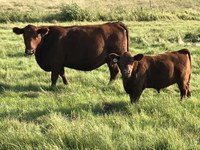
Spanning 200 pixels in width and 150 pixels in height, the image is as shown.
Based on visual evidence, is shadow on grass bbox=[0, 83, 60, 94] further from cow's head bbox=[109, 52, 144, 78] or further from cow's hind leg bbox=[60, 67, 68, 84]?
cow's head bbox=[109, 52, 144, 78]

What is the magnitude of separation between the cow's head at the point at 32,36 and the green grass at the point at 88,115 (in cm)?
91

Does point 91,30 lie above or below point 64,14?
above

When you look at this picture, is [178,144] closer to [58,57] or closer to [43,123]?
[43,123]

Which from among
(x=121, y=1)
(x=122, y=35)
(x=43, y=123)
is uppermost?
(x=122, y=35)

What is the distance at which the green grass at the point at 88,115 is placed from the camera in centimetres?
479

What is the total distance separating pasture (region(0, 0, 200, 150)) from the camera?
15.7ft

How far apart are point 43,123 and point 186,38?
1204 centimetres

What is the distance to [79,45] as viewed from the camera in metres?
8.78

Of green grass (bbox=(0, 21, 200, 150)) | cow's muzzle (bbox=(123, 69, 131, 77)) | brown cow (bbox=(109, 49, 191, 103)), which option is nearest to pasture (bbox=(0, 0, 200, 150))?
green grass (bbox=(0, 21, 200, 150))

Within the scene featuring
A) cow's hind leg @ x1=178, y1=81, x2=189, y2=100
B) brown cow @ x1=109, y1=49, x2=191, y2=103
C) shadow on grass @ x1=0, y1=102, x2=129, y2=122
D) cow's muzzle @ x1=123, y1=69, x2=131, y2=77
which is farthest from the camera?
cow's hind leg @ x1=178, y1=81, x2=189, y2=100

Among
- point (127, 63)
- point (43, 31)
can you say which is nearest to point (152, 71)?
point (127, 63)

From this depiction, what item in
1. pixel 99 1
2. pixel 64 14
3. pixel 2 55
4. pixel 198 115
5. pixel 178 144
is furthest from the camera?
pixel 99 1

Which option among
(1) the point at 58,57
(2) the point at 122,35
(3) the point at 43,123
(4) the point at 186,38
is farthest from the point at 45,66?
(4) the point at 186,38

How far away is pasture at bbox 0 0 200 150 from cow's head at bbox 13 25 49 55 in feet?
2.98
